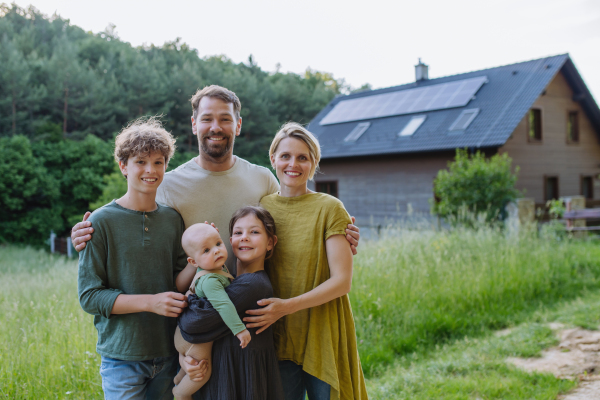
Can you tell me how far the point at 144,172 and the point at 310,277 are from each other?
1055 millimetres

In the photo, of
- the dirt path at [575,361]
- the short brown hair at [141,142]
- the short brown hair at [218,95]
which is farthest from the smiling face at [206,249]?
the dirt path at [575,361]

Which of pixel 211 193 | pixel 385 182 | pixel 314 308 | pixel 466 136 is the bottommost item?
pixel 314 308

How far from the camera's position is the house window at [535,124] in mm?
19109

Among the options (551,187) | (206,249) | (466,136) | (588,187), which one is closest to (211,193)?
(206,249)

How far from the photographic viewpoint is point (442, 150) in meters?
17.8

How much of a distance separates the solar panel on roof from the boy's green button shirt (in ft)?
61.9

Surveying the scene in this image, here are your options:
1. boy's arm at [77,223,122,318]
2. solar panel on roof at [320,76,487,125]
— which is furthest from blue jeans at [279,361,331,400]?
solar panel on roof at [320,76,487,125]

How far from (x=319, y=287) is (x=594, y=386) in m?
3.28

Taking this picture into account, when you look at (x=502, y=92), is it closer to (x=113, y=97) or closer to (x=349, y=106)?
(x=349, y=106)

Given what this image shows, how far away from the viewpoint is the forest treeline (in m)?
26.6

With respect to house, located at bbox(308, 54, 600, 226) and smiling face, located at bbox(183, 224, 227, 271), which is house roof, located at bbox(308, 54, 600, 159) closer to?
house, located at bbox(308, 54, 600, 226)

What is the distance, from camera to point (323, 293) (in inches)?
94.1

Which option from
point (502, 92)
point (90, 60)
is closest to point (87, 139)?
point (90, 60)

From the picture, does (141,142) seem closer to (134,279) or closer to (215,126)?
(215,126)
